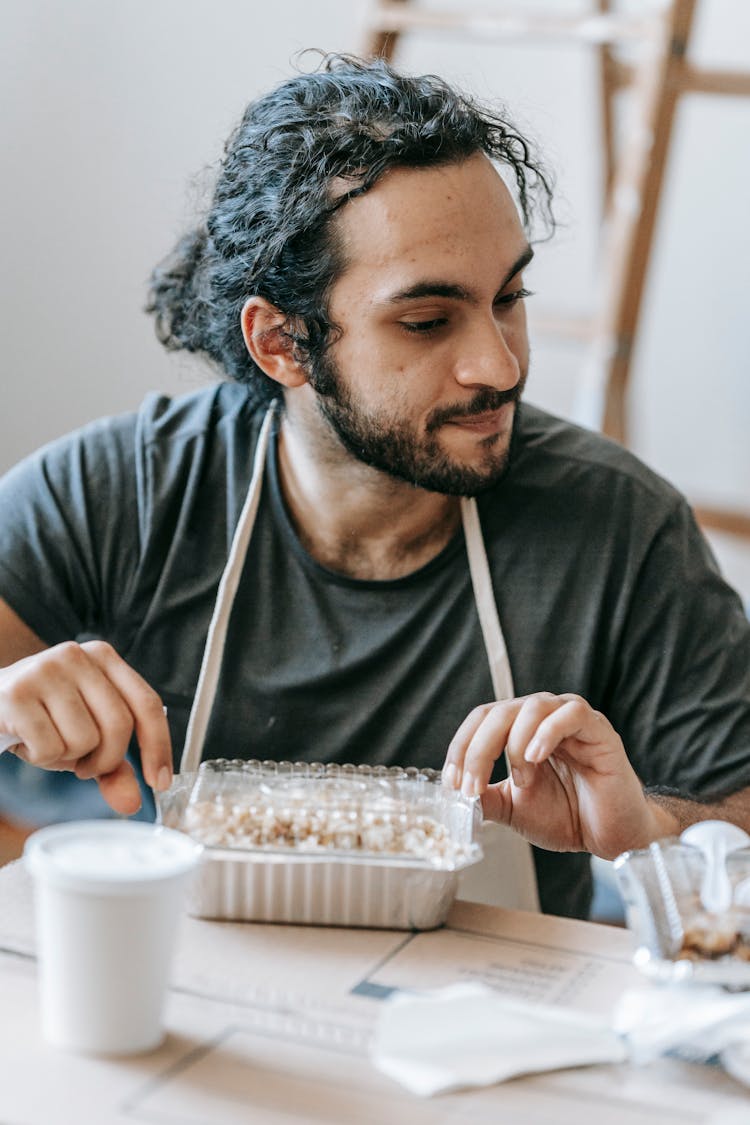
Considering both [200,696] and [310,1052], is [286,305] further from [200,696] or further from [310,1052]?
[310,1052]

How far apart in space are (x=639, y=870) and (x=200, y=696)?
632mm

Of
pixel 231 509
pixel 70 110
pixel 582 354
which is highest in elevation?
pixel 70 110

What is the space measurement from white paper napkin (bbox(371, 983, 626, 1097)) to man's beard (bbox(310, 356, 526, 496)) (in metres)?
0.69

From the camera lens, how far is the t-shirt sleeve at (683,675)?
1.45 meters

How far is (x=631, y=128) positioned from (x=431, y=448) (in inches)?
45.4

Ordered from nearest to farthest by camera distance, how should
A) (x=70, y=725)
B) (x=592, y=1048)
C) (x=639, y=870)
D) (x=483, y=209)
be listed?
(x=592, y=1048) → (x=639, y=870) → (x=70, y=725) → (x=483, y=209)

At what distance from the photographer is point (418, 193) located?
1.44 metres

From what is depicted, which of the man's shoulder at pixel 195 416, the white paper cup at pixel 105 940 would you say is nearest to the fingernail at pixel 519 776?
the white paper cup at pixel 105 940

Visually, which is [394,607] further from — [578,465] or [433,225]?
[433,225]

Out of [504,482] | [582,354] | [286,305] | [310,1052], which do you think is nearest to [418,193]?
[286,305]

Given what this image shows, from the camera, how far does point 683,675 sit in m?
1.50

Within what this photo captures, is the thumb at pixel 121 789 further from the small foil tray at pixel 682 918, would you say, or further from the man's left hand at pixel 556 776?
the small foil tray at pixel 682 918

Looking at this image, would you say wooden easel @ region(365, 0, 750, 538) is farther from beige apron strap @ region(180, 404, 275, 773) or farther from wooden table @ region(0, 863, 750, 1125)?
wooden table @ region(0, 863, 750, 1125)

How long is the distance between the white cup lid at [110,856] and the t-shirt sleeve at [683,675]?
70cm
